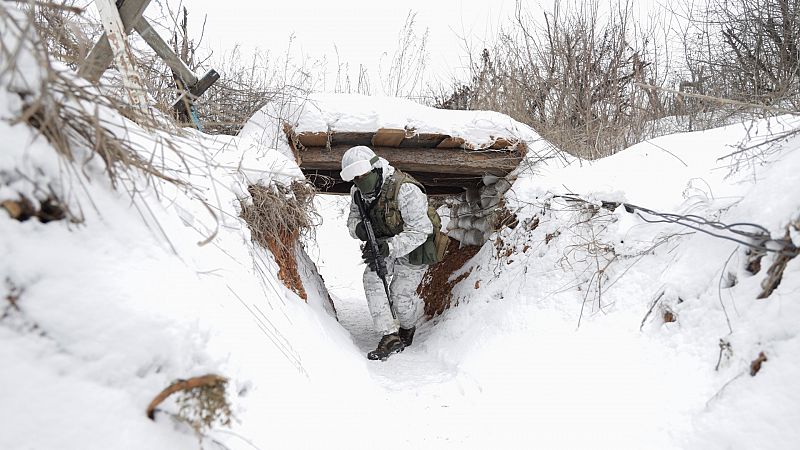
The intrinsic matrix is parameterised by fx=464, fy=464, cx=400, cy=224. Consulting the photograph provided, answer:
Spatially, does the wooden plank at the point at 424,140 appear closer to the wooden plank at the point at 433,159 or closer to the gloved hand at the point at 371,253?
the wooden plank at the point at 433,159

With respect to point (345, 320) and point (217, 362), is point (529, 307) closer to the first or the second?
point (217, 362)

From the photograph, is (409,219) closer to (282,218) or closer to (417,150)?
(417,150)

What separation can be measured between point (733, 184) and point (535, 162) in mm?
1825

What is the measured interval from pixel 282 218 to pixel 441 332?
162 centimetres

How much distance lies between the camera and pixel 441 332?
373cm

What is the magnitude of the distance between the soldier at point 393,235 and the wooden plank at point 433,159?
23cm

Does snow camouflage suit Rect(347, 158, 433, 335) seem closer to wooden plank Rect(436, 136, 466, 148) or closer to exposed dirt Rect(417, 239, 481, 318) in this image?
exposed dirt Rect(417, 239, 481, 318)

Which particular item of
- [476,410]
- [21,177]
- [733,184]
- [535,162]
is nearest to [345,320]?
[535,162]

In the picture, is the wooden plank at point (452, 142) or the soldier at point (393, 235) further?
the wooden plank at point (452, 142)

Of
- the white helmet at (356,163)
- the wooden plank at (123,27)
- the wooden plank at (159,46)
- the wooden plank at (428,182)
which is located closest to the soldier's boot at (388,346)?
the white helmet at (356,163)

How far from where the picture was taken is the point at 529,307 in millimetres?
2828

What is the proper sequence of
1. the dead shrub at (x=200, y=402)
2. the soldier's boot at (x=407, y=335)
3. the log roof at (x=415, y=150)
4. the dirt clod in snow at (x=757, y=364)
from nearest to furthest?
1. the dead shrub at (x=200, y=402)
2. the dirt clod in snow at (x=757, y=364)
3. the log roof at (x=415, y=150)
4. the soldier's boot at (x=407, y=335)

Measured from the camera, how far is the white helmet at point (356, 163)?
3591mm

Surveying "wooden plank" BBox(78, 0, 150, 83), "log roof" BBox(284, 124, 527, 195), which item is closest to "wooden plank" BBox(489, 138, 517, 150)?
"log roof" BBox(284, 124, 527, 195)
